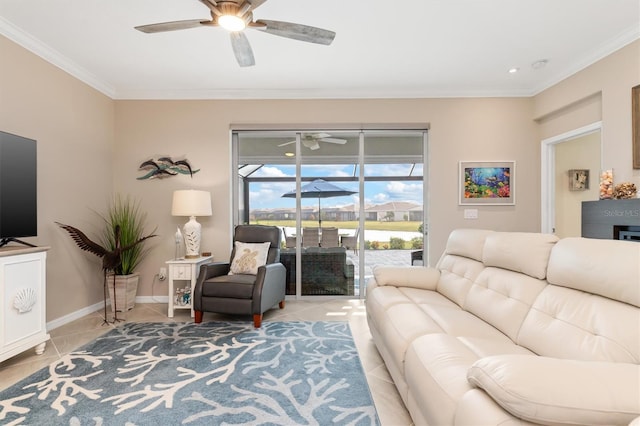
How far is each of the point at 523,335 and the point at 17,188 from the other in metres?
3.64

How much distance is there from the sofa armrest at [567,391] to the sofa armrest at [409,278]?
187 centimetres

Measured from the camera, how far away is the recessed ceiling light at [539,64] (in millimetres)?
3453

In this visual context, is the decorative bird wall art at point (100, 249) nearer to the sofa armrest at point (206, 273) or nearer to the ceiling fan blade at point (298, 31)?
the sofa armrest at point (206, 273)

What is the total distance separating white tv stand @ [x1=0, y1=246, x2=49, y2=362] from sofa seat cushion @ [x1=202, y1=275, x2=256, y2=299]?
130 centimetres

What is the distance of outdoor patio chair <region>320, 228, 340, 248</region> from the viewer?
4.50 metres

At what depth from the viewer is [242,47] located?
2.46m

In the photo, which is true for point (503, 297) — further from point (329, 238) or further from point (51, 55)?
point (51, 55)

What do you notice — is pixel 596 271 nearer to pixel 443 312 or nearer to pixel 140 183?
pixel 443 312

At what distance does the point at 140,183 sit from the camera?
4258 millimetres

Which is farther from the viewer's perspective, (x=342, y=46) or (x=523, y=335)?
(x=342, y=46)

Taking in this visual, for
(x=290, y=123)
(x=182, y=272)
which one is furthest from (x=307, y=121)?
(x=182, y=272)

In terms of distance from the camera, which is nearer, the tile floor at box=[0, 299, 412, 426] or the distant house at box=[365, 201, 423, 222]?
the tile floor at box=[0, 299, 412, 426]

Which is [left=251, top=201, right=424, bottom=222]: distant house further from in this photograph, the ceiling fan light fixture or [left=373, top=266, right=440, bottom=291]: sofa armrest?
the ceiling fan light fixture

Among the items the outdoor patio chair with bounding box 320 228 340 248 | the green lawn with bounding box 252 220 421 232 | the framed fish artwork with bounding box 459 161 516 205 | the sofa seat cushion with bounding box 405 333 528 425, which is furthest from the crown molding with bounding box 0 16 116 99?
the framed fish artwork with bounding box 459 161 516 205
